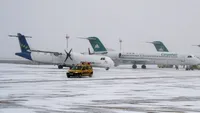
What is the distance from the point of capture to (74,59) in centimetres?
7500

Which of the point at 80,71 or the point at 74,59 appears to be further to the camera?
the point at 74,59

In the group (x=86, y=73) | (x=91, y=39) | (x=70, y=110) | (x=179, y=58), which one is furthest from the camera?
(x=91, y=39)

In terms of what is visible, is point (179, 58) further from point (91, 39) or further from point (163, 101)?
point (163, 101)

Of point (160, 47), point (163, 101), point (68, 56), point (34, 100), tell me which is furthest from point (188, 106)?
point (160, 47)

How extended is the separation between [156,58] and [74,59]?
1883 centimetres

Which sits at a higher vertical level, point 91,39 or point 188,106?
point 91,39

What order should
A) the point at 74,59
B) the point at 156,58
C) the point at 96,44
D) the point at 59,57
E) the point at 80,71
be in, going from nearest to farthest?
1. the point at 80,71
2. the point at 74,59
3. the point at 59,57
4. the point at 156,58
5. the point at 96,44

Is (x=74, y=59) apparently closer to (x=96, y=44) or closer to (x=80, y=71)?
(x=96, y=44)

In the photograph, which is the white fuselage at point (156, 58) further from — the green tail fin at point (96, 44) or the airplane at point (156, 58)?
the green tail fin at point (96, 44)

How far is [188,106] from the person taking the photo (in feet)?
62.6

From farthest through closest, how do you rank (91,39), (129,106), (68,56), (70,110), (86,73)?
(91,39)
(68,56)
(86,73)
(129,106)
(70,110)

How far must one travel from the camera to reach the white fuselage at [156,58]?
80.6 meters

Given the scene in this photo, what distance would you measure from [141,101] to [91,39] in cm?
7746

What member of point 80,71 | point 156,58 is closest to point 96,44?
point 156,58
